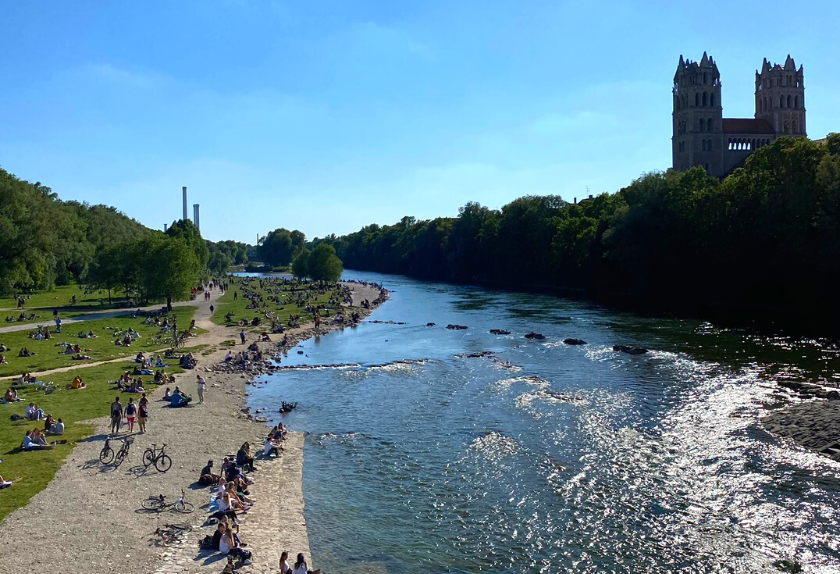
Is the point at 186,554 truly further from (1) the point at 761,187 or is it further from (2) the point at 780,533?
(1) the point at 761,187

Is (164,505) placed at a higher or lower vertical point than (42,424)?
lower

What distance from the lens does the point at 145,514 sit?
21656 mm

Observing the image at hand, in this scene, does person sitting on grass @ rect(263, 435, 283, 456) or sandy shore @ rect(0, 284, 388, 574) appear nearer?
sandy shore @ rect(0, 284, 388, 574)

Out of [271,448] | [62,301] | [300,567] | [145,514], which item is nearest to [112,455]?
[145,514]

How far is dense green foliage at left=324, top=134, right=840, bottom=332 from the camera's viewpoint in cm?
7031

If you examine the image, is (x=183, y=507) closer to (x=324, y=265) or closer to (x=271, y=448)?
(x=271, y=448)

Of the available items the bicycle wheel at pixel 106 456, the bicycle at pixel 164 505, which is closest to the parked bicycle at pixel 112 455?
the bicycle wheel at pixel 106 456

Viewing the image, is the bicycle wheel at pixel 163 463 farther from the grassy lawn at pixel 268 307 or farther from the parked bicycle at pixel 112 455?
the grassy lawn at pixel 268 307

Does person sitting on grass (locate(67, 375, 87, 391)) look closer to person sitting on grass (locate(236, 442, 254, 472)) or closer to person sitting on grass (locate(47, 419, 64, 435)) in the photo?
person sitting on grass (locate(47, 419, 64, 435))

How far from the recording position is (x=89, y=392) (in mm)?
37438

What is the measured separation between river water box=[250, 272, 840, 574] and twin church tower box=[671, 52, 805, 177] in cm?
12824

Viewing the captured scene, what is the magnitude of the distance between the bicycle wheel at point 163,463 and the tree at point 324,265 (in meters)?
114

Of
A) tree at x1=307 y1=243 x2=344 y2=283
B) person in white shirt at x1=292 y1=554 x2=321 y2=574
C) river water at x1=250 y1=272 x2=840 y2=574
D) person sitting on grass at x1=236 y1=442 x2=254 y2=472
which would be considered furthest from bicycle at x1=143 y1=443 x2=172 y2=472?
tree at x1=307 y1=243 x2=344 y2=283

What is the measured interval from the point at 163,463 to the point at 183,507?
4.48 metres
